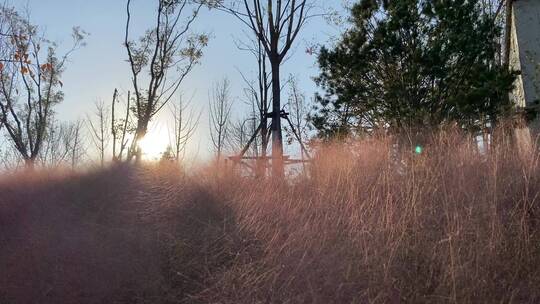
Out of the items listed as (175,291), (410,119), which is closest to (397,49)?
(410,119)

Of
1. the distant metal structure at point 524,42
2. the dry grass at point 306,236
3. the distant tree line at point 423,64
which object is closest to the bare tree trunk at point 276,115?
the distant tree line at point 423,64

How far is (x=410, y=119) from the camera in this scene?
10.8m

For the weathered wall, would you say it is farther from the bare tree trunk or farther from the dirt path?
the dirt path

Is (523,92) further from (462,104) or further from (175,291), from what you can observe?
(175,291)

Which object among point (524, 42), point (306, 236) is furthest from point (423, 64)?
point (306, 236)

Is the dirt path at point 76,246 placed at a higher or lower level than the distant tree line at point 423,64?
lower

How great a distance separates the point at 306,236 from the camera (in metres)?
4.27

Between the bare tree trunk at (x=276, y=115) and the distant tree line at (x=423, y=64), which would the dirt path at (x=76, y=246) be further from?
the distant tree line at (x=423, y=64)

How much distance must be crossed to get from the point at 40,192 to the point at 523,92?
1090 cm


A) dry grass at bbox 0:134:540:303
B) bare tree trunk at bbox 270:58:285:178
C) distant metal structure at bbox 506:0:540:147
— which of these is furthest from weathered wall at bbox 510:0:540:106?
dry grass at bbox 0:134:540:303

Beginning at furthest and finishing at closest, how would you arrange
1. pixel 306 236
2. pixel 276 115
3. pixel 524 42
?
pixel 524 42
pixel 276 115
pixel 306 236

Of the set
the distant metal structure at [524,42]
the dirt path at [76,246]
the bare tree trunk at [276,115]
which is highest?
the distant metal structure at [524,42]

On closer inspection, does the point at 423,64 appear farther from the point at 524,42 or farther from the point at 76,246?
the point at 76,246

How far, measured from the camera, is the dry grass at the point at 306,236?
11.3 feet
